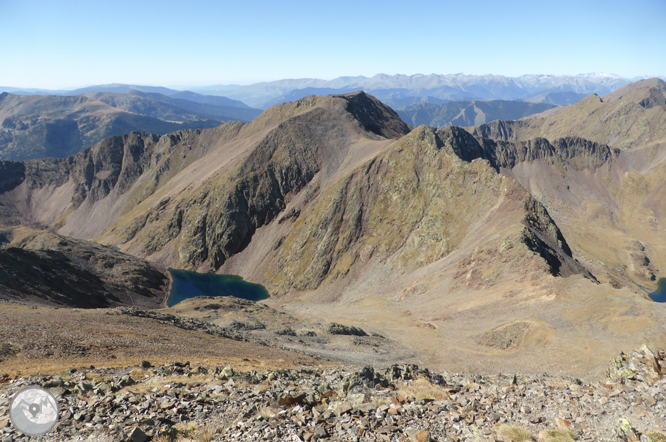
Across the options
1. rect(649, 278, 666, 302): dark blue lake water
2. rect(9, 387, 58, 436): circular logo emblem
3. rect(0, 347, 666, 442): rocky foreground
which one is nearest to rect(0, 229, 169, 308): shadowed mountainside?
rect(0, 347, 666, 442): rocky foreground

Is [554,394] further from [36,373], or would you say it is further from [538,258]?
[538,258]

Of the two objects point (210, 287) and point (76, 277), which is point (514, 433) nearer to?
point (76, 277)

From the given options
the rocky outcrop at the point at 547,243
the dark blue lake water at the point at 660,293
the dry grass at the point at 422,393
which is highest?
the dry grass at the point at 422,393

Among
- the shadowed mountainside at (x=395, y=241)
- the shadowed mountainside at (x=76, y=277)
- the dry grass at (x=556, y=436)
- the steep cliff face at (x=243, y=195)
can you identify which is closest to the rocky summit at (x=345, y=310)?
the dry grass at (x=556, y=436)

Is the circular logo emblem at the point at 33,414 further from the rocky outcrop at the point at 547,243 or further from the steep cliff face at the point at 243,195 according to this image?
the steep cliff face at the point at 243,195

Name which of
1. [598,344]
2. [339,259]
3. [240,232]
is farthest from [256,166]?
[598,344]

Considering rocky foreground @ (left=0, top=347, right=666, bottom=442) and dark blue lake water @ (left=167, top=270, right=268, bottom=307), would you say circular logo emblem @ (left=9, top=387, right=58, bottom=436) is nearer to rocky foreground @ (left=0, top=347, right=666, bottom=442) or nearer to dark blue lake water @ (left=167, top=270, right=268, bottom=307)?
rocky foreground @ (left=0, top=347, right=666, bottom=442)
